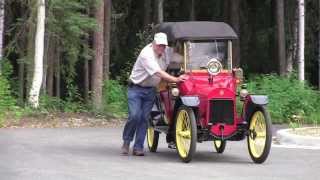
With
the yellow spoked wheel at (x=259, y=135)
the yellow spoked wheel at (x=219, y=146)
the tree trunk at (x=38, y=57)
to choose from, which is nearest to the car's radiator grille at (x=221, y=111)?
the yellow spoked wheel at (x=259, y=135)

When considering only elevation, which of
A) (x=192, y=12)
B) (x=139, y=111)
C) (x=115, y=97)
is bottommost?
(x=115, y=97)

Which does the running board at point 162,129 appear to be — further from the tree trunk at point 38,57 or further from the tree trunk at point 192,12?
the tree trunk at point 192,12

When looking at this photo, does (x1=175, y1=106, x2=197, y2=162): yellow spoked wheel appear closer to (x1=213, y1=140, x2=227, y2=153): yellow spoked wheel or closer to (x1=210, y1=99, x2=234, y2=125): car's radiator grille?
(x1=210, y1=99, x2=234, y2=125): car's radiator grille

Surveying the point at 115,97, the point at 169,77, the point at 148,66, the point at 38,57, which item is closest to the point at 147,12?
the point at 115,97

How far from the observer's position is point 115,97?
26672 mm

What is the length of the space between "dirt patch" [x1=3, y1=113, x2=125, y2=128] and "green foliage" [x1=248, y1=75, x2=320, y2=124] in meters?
5.15

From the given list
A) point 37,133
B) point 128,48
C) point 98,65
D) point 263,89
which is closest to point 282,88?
point 263,89

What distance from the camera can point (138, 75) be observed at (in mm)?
12469

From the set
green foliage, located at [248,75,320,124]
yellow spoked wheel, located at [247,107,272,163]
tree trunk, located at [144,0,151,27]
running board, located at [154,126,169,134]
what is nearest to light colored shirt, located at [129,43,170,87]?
running board, located at [154,126,169,134]

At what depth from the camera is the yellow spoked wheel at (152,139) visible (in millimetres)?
13352

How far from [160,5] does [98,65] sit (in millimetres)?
12275

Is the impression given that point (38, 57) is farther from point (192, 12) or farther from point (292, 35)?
point (192, 12)

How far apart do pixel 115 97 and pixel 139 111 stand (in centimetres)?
1425

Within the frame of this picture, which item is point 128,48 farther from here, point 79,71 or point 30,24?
point 30,24
